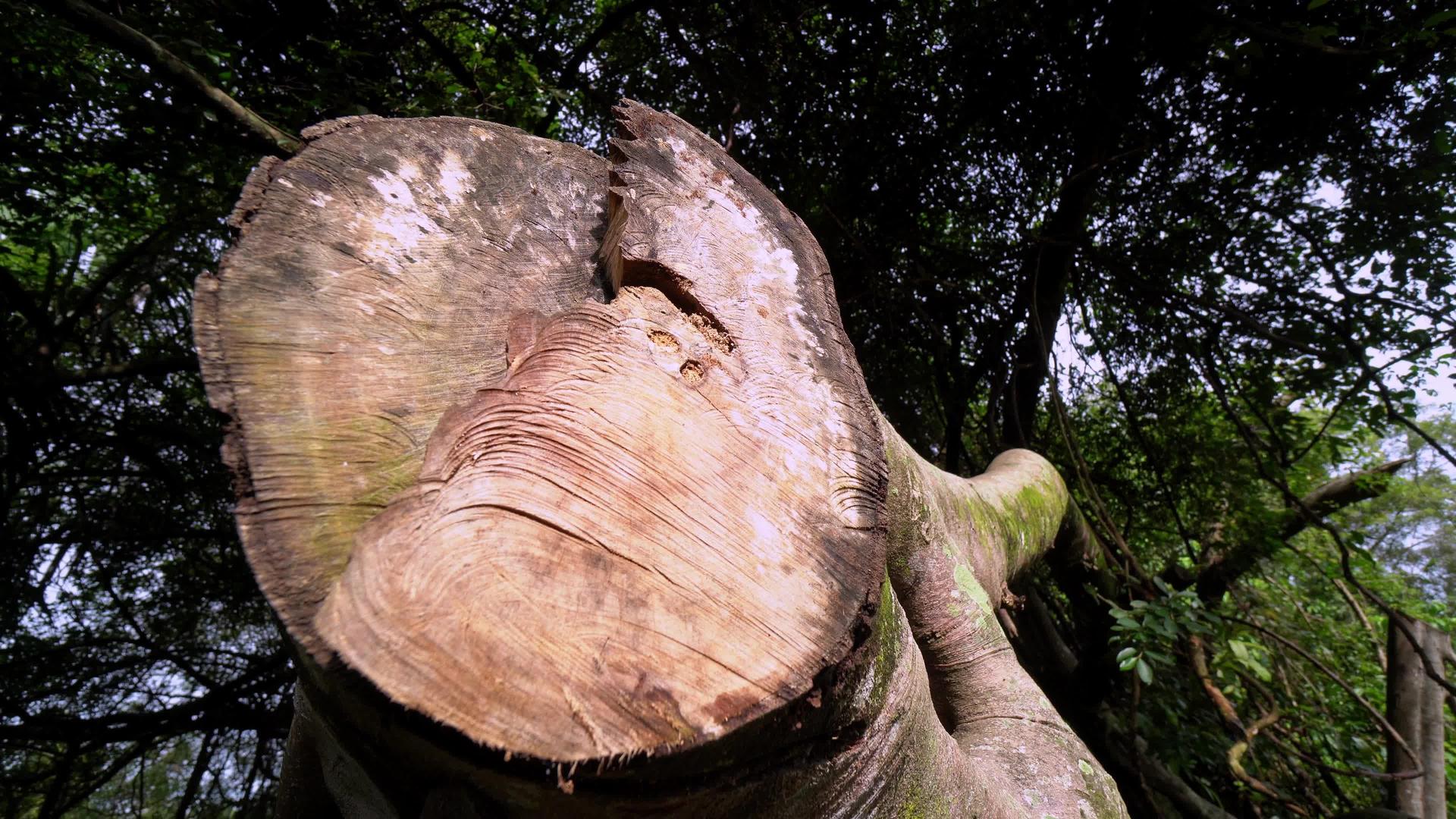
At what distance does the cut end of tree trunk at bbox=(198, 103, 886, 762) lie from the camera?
48 centimetres

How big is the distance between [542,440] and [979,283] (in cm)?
370

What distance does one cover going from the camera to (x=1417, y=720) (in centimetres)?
234

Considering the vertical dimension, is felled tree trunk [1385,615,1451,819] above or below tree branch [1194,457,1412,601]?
below

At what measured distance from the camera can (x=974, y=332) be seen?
4.08 m

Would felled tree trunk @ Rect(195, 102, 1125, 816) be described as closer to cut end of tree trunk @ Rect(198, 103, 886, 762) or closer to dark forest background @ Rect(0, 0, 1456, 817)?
cut end of tree trunk @ Rect(198, 103, 886, 762)

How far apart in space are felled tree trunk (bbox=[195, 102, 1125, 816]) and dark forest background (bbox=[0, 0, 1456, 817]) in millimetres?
1754

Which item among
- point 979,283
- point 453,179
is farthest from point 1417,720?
point 453,179

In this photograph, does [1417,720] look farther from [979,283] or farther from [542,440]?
[542,440]

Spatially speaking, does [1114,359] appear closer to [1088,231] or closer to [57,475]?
[1088,231]

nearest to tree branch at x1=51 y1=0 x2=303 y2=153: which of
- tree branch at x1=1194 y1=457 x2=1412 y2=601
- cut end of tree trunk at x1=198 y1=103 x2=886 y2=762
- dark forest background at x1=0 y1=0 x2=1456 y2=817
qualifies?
dark forest background at x1=0 y1=0 x2=1456 y2=817

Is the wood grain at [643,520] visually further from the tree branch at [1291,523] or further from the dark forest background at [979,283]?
the tree branch at [1291,523]

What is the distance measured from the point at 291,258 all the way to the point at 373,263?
75mm

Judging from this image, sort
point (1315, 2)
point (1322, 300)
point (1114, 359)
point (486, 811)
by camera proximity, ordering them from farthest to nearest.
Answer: point (1114, 359) → point (1322, 300) → point (1315, 2) → point (486, 811)

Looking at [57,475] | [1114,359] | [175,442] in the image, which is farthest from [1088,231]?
[57,475]
